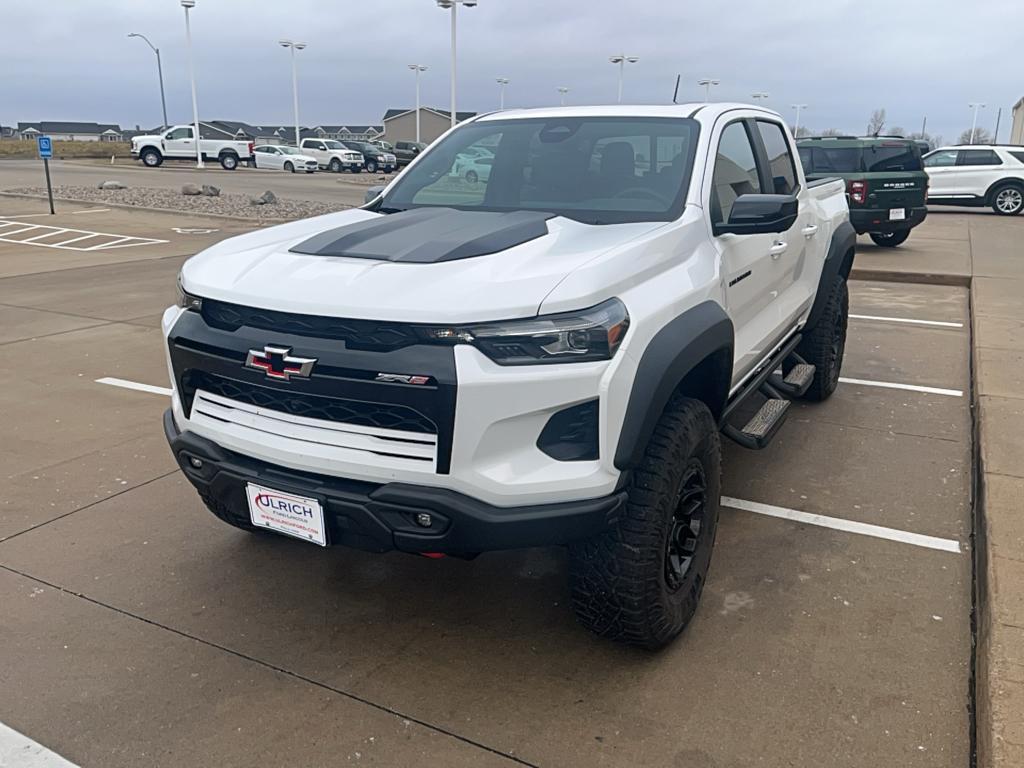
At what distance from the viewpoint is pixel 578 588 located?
9.28ft

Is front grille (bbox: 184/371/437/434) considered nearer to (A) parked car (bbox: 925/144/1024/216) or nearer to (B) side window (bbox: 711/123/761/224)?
(B) side window (bbox: 711/123/761/224)

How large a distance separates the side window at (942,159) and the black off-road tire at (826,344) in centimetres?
1857

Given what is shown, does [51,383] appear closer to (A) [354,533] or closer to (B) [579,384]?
(A) [354,533]

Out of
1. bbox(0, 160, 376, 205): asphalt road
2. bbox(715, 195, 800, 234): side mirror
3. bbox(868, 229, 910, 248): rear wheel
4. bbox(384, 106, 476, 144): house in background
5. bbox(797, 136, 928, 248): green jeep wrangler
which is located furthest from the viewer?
bbox(384, 106, 476, 144): house in background

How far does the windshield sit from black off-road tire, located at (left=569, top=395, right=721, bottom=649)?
3.12ft

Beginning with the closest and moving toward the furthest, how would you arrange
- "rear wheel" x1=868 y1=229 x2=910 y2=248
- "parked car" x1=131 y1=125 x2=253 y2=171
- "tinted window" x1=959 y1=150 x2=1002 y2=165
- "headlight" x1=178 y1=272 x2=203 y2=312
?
"headlight" x1=178 y1=272 x2=203 y2=312
"rear wheel" x1=868 y1=229 x2=910 y2=248
"tinted window" x1=959 y1=150 x2=1002 y2=165
"parked car" x1=131 y1=125 x2=253 y2=171

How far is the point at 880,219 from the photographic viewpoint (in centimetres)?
1331

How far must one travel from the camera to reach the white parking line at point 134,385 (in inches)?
239

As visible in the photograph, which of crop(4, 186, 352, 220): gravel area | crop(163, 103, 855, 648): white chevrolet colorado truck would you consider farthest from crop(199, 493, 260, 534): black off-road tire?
crop(4, 186, 352, 220): gravel area

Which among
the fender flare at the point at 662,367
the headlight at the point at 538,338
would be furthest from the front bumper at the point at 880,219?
the headlight at the point at 538,338

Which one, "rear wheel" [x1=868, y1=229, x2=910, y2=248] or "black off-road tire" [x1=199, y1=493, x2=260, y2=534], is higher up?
"black off-road tire" [x1=199, y1=493, x2=260, y2=534]

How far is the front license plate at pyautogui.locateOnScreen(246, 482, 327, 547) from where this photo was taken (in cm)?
262

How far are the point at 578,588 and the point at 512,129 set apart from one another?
91.9 inches

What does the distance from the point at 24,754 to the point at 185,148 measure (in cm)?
4138
